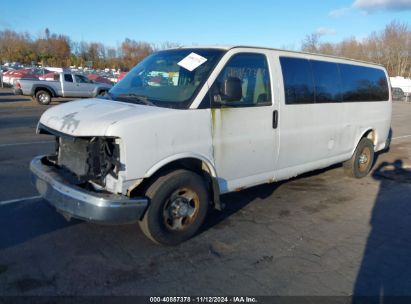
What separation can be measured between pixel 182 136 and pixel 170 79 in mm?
849

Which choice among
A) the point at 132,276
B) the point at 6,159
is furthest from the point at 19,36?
the point at 132,276

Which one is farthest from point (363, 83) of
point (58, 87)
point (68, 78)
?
point (68, 78)

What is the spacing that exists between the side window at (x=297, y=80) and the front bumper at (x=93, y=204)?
2.58m

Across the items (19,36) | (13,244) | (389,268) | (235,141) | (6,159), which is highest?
(19,36)

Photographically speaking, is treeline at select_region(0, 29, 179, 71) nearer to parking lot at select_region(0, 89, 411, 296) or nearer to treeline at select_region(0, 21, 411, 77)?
treeline at select_region(0, 21, 411, 77)

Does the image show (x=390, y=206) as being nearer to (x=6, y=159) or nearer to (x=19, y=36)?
(x=6, y=159)

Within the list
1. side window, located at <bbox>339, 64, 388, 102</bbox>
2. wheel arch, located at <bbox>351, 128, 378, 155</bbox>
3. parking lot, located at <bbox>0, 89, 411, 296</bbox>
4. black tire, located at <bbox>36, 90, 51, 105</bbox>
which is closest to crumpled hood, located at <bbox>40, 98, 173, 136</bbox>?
parking lot, located at <bbox>0, 89, 411, 296</bbox>

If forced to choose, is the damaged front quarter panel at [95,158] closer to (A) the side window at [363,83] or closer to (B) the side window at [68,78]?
(A) the side window at [363,83]

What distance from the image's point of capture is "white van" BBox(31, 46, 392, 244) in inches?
138

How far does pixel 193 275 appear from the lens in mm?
3482

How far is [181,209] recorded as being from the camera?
3.99 m

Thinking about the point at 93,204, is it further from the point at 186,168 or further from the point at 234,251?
the point at 234,251

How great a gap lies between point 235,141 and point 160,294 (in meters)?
1.95

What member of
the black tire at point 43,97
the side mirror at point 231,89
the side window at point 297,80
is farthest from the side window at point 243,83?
the black tire at point 43,97
